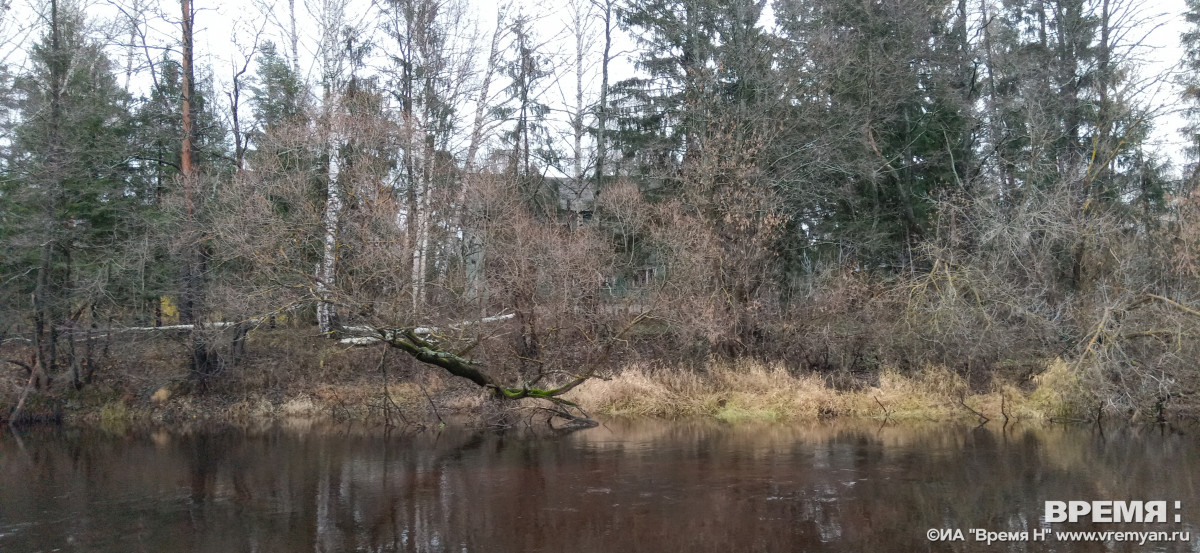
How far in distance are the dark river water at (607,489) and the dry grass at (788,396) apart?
101 centimetres

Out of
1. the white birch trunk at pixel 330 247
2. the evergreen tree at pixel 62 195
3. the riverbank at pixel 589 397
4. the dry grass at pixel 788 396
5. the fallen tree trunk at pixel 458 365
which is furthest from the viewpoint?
the evergreen tree at pixel 62 195

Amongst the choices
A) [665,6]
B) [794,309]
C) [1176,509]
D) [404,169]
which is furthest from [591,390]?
[665,6]

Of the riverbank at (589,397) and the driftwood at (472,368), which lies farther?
the riverbank at (589,397)

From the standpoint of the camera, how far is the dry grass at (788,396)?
A: 18.5 metres

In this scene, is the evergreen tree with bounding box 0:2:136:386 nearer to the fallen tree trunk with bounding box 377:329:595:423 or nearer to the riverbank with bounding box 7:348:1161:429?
the riverbank with bounding box 7:348:1161:429

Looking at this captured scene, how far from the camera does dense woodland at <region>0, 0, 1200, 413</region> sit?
1833cm

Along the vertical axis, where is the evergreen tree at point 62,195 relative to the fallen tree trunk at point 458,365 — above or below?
above

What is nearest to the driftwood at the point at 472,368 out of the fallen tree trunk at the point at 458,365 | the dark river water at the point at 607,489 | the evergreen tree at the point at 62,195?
the fallen tree trunk at the point at 458,365

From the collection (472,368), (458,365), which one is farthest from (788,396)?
(458,365)

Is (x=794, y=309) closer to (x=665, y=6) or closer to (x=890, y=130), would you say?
(x=890, y=130)

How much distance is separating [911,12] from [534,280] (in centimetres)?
1467

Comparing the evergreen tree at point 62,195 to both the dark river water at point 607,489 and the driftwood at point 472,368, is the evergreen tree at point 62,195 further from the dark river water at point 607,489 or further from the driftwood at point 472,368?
the driftwood at point 472,368

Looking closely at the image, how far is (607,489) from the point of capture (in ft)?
40.3

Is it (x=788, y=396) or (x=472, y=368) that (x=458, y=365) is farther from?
(x=788, y=396)
